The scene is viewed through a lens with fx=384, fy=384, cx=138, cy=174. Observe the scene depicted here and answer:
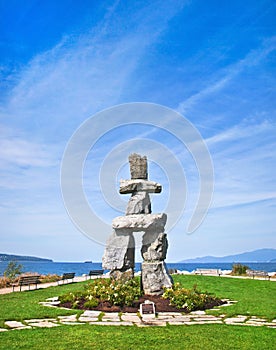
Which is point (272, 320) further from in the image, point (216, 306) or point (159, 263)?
point (159, 263)

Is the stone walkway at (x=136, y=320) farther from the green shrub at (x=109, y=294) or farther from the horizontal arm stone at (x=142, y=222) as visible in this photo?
the horizontal arm stone at (x=142, y=222)

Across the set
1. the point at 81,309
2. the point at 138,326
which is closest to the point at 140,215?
the point at 81,309

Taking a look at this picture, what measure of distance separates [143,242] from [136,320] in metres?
4.75

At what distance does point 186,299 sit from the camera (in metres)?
12.4

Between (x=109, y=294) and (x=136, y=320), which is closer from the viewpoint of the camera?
(x=136, y=320)

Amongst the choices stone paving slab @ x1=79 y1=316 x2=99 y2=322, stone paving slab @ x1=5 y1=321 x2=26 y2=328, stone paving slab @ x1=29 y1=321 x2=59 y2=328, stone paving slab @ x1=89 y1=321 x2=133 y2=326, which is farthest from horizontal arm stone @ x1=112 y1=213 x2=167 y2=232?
stone paving slab @ x1=5 y1=321 x2=26 y2=328

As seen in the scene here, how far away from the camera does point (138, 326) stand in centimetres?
951

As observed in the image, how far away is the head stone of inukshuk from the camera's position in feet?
47.0

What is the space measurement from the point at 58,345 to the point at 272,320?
6075 mm

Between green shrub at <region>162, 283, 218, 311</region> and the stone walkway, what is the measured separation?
1.93ft

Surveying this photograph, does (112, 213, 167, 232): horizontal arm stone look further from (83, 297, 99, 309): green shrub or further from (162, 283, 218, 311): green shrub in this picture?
(83, 297, 99, 309): green shrub

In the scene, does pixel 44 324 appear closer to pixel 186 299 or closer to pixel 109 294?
pixel 109 294

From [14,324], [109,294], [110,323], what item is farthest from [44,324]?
[109,294]

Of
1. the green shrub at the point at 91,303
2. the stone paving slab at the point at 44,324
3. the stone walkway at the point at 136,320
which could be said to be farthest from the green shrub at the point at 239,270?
the stone paving slab at the point at 44,324
